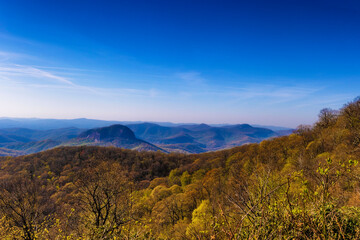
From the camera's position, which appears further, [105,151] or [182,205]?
[105,151]

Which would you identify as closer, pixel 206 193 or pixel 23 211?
pixel 23 211

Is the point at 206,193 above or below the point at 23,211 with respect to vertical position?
below

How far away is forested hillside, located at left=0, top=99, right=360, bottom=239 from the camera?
6066 millimetres

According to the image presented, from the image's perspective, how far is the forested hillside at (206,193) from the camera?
6066mm

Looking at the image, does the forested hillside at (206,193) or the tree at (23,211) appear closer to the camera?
the forested hillside at (206,193)

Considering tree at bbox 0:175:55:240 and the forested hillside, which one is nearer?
the forested hillside

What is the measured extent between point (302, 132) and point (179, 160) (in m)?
89.5

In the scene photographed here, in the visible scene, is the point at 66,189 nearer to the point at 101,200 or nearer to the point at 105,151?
the point at 105,151

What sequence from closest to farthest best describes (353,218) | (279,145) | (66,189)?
(353,218) < (279,145) < (66,189)

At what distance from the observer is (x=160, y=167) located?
12656cm

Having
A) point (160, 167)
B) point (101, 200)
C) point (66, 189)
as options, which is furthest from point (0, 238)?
point (160, 167)

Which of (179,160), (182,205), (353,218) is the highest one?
(353,218)

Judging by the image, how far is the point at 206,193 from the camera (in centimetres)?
4388

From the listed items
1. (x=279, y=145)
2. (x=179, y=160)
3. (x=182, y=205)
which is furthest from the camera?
(x=179, y=160)
